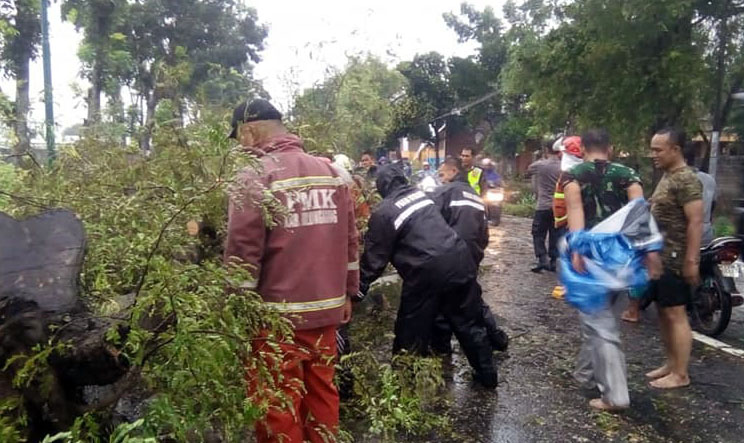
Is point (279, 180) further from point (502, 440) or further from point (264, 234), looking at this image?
point (502, 440)

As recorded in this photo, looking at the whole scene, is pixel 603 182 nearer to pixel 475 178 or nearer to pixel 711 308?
pixel 711 308

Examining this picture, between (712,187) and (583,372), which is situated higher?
(712,187)

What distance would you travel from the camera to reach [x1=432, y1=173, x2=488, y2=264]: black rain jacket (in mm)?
4836

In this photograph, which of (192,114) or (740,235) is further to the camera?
(740,235)

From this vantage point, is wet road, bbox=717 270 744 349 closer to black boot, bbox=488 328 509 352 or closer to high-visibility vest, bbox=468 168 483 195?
black boot, bbox=488 328 509 352

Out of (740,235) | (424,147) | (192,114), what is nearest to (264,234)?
(192,114)

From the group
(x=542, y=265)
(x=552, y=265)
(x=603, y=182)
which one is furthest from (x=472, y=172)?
(x=603, y=182)

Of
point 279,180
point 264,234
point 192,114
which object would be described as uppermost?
point 192,114

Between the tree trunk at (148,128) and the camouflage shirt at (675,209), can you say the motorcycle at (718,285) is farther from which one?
the tree trunk at (148,128)

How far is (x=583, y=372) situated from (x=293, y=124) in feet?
8.54

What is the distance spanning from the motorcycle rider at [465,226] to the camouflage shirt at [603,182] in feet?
2.64

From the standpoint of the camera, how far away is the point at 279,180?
8.93 feet

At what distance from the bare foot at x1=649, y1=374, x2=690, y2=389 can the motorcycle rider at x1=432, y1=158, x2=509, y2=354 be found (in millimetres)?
1133

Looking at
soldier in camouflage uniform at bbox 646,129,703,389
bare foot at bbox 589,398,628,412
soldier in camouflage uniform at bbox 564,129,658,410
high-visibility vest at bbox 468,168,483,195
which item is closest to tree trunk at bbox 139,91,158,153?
soldier in camouflage uniform at bbox 564,129,658,410
